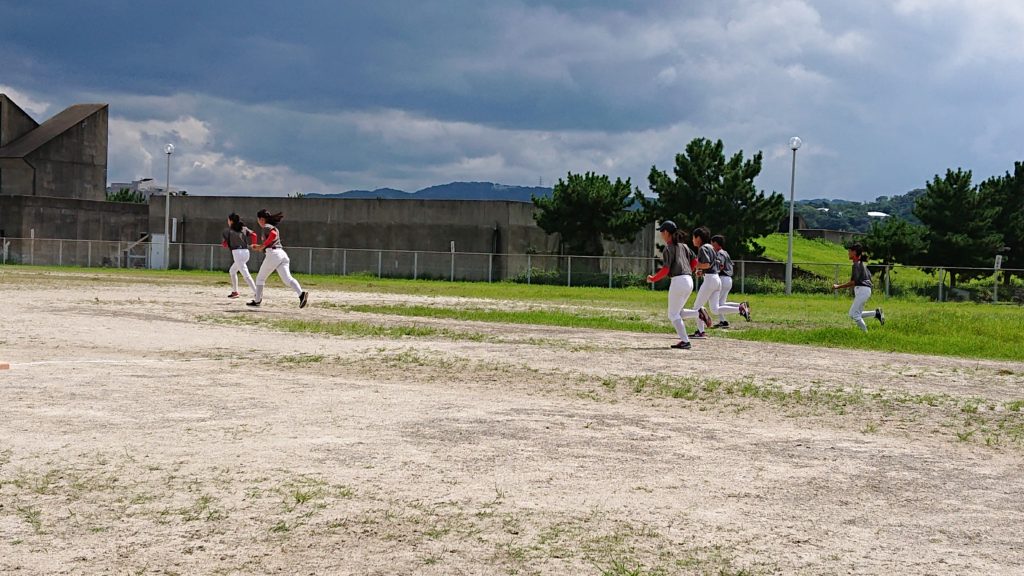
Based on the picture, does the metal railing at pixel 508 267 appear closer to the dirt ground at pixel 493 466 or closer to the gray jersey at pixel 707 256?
the gray jersey at pixel 707 256

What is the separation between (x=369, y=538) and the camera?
4906 millimetres

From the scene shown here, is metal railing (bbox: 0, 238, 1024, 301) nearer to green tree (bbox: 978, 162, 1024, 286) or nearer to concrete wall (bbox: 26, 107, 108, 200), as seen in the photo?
green tree (bbox: 978, 162, 1024, 286)

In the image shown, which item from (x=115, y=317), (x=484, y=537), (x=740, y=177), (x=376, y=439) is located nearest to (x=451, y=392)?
(x=376, y=439)

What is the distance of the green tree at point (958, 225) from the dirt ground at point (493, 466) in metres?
40.7

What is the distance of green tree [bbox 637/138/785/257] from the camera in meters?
48.9

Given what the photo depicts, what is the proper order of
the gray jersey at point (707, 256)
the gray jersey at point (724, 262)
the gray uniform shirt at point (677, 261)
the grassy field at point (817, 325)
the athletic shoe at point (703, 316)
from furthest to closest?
the gray jersey at point (724, 262) → the gray jersey at point (707, 256) → the grassy field at point (817, 325) → the athletic shoe at point (703, 316) → the gray uniform shirt at point (677, 261)

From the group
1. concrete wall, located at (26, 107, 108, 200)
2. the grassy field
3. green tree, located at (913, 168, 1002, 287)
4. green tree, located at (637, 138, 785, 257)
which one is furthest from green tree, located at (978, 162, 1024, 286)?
concrete wall, located at (26, 107, 108, 200)

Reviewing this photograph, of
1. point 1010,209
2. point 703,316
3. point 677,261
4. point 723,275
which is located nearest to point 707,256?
point 703,316

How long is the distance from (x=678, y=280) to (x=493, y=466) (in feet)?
30.2

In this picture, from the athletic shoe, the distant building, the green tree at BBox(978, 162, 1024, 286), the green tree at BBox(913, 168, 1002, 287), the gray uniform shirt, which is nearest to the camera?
the gray uniform shirt


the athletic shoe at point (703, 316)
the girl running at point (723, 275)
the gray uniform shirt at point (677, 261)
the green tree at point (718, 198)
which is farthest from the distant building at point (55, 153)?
the gray uniform shirt at point (677, 261)

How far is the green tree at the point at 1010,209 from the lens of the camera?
176 ft

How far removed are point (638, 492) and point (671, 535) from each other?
87cm

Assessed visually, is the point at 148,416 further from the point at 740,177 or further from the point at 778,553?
the point at 740,177
